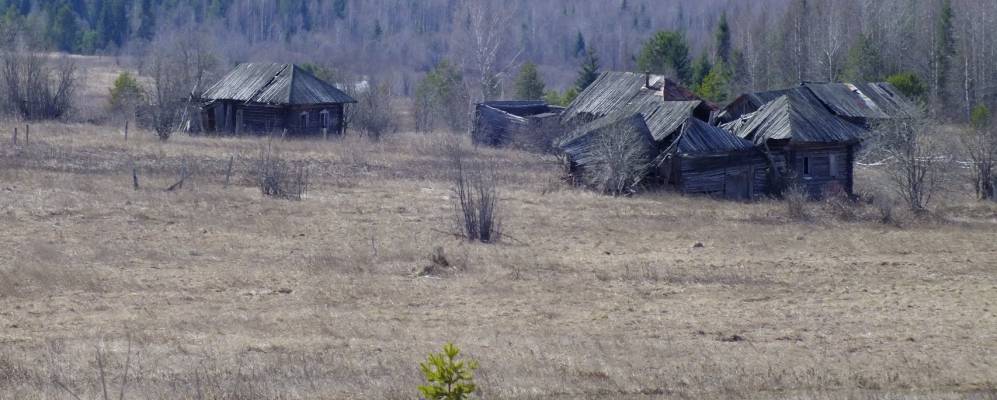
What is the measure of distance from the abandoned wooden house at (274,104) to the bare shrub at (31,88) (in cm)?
637

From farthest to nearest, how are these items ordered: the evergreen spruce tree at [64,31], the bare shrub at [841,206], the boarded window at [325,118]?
the evergreen spruce tree at [64,31] → the boarded window at [325,118] → the bare shrub at [841,206]

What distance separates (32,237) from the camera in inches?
755

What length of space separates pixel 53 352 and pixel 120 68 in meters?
75.1

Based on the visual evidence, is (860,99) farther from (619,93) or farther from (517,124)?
(517,124)

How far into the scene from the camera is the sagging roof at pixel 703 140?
3080 centimetres

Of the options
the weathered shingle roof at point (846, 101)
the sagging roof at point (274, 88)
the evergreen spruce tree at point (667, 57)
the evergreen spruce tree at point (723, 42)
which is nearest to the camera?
the weathered shingle roof at point (846, 101)

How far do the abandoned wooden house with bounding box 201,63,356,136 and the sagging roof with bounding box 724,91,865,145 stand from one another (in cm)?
1774

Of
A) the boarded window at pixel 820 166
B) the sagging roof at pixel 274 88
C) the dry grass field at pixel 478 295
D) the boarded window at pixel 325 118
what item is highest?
the sagging roof at pixel 274 88

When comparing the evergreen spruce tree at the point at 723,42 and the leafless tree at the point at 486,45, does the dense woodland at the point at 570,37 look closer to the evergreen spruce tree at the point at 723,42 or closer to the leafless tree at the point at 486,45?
the evergreen spruce tree at the point at 723,42

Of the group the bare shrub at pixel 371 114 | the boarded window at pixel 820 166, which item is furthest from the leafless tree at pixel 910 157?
the bare shrub at pixel 371 114

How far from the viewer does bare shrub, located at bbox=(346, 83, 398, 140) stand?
46250 mm

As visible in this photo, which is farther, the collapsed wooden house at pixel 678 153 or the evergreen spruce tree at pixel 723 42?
the evergreen spruce tree at pixel 723 42

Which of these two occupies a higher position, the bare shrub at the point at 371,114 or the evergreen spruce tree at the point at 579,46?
the evergreen spruce tree at the point at 579,46

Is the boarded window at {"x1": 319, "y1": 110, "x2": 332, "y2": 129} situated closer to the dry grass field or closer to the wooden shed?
the dry grass field
